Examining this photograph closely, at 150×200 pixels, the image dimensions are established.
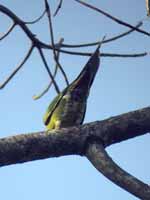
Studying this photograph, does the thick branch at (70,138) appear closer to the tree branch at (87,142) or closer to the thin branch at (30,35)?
the tree branch at (87,142)

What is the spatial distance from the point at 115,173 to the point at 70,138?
320 mm

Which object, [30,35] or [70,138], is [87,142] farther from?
[30,35]

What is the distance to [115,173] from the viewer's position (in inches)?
58.1

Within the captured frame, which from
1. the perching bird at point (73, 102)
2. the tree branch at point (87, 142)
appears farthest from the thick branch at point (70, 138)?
the perching bird at point (73, 102)

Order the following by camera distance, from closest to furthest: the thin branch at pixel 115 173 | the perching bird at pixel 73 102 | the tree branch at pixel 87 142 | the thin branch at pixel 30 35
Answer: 1. the thin branch at pixel 115 173
2. the tree branch at pixel 87 142
3. the thin branch at pixel 30 35
4. the perching bird at pixel 73 102

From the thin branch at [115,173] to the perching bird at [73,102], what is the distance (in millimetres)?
455

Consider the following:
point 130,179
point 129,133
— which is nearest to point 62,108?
point 129,133

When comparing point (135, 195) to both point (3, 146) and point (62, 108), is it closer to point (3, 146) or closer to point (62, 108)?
point (3, 146)

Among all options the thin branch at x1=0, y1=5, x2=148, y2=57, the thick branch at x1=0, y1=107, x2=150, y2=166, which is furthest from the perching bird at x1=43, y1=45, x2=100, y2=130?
the thick branch at x1=0, y1=107, x2=150, y2=166

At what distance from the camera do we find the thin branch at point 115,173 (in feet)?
A: 4.56

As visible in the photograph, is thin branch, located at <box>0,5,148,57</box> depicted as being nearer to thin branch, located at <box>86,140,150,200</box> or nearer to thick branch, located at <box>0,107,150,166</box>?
thick branch, located at <box>0,107,150,166</box>

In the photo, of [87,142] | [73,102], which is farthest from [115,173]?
[73,102]

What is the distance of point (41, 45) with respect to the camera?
77.0 inches

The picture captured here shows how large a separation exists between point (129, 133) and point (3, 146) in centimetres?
57
